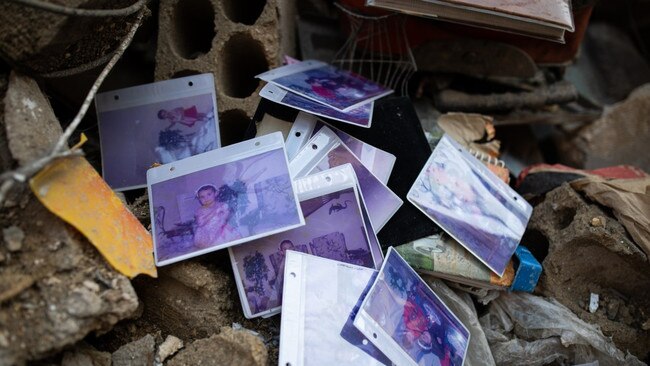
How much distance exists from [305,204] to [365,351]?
0.33 m

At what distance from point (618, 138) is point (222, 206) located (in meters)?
1.52

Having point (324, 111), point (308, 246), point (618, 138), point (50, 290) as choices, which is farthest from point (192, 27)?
point (618, 138)

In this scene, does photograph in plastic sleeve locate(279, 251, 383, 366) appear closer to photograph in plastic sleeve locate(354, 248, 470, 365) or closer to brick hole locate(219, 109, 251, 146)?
photograph in plastic sleeve locate(354, 248, 470, 365)

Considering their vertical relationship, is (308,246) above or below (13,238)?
below

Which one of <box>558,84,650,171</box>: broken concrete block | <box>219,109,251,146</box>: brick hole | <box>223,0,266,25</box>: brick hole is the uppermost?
<box>223,0,266,25</box>: brick hole

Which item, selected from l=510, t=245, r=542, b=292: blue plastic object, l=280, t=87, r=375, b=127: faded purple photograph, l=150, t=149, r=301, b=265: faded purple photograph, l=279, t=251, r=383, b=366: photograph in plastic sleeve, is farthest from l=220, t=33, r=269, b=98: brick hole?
l=510, t=245, r=542, b=292: blue plastic object

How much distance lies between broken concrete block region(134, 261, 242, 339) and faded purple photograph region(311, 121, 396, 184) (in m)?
0.42

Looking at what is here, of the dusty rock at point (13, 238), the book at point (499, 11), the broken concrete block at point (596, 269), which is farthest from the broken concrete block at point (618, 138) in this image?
the dusty rock at point (13, 238)

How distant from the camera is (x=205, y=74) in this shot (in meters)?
1.32

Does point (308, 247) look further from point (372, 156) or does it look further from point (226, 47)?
point (226, 47)

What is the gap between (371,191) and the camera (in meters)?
1.23

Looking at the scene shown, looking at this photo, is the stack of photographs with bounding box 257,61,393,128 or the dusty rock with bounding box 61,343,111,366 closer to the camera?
the dusty rock with bounding box 61,343,111,366

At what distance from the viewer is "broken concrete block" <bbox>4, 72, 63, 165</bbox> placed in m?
0.92

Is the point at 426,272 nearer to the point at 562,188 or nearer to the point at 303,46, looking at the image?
the point at 562,188
